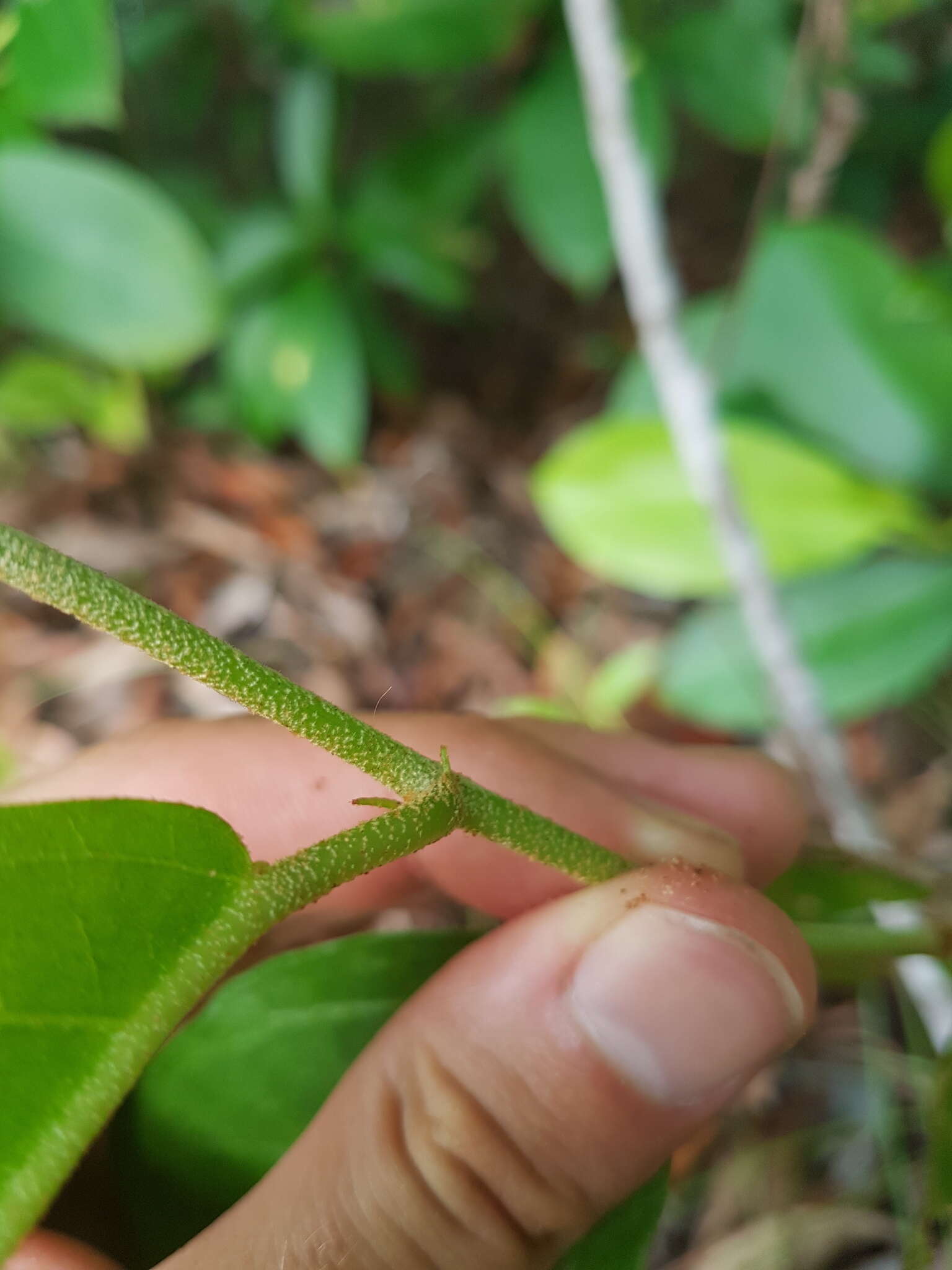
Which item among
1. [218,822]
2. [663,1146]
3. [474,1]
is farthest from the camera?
[474,1]

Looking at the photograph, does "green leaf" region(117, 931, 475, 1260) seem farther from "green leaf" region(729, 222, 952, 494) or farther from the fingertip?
"green leaf" region(729, 222, 952, 494)

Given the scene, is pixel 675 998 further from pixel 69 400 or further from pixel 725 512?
pixel 69 400

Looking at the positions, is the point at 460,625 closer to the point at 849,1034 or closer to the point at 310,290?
the point at 310,290

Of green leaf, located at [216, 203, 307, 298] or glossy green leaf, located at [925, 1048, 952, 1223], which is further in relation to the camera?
green leaf, located at [216, 203, 307, 298]

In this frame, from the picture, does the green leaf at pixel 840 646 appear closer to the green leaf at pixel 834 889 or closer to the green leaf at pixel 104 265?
the green leaf at pixel 834 889

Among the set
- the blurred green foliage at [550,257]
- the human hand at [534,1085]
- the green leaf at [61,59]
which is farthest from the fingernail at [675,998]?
the blurred green foliage at [550,257]

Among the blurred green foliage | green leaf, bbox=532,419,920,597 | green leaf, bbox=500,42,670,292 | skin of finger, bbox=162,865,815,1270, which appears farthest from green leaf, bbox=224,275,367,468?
skin of finger, bbox=162,865,815,1270

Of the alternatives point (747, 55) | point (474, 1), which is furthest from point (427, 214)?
point (747, 55)

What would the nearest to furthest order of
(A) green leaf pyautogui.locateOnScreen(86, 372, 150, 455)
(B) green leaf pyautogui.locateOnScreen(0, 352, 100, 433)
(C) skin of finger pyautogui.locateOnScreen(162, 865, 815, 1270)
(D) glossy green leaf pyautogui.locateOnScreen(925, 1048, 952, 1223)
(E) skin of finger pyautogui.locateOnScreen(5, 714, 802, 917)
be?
(C) skin of finger pyautogui.locateOnScreen(162, 865, 815, 1270), (D) glossy green leaf pyautogui.locateOnScreen(925, 1048, 952, 1223), (E) skin of finger pyautogui.locateOnScreen(5, 714, 802, 917), (B) green leaf pyautogui.locateOnScreen(0, 352, 100, 433), (A) green leaf pyautogui.locateOnScreen(86, 372, 150, 455)
